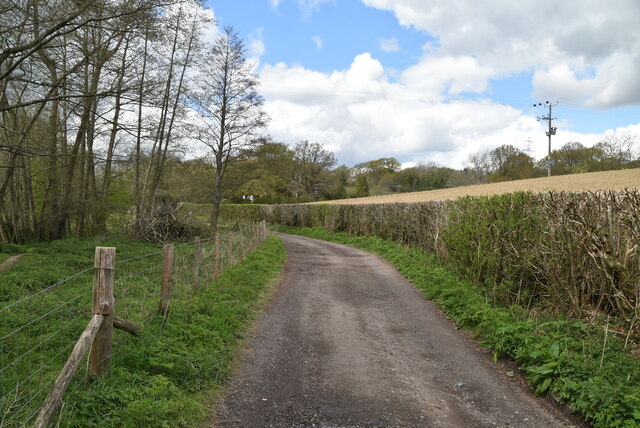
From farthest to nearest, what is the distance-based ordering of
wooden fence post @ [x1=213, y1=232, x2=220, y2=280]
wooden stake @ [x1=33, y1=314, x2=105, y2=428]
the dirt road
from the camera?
wooden fence post @ [x1=213, y1=232, x2=220, y2=280], the dirt road, wooden stake @ [x1=33, y1=314, x2=105, y2=428]

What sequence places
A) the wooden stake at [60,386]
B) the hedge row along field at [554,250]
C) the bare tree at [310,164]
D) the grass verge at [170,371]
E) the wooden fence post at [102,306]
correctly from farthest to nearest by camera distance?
the bare tree at [310,164], the hedge row along field at [554,250], the wooden fence post at [102,306], the grass verge at [170,371], the wooden stake at [60,386]

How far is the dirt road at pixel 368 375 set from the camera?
14.7 ft

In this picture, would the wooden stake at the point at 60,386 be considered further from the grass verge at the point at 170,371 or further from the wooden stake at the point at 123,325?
the wooden stake at the point at 123,325

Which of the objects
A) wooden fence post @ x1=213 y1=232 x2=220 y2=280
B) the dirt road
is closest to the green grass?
the dirt road

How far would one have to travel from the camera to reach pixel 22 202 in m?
22.1

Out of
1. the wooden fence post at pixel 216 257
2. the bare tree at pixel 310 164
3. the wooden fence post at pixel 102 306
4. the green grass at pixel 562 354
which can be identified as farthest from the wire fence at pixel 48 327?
the bare tree at pixel 310 164

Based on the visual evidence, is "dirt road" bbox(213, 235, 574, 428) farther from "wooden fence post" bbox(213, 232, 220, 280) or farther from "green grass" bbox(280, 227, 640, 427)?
"wooden fence post" bbox(213, 232, 220, 280)

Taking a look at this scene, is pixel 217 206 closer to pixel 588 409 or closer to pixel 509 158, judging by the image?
pixel 588 409

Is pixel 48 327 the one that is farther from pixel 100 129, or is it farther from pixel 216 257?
pixel 100 129

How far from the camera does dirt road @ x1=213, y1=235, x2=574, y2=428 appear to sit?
4.49m

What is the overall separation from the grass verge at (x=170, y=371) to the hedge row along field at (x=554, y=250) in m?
5.05

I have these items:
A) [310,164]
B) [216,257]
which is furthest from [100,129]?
[310,164]

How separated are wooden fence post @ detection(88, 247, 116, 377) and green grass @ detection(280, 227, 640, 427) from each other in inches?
185

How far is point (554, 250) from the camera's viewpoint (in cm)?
737
